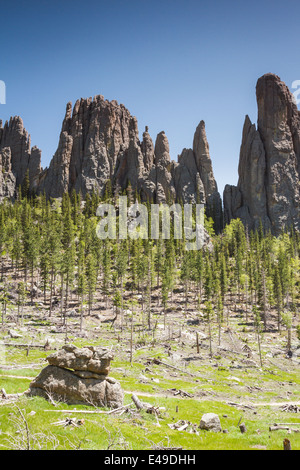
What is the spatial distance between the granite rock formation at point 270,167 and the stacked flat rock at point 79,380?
157 m

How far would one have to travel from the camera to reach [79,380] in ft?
71.1

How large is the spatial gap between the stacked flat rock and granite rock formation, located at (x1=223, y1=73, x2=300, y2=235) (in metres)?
157

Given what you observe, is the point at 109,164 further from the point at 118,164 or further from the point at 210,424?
the point at 210,424

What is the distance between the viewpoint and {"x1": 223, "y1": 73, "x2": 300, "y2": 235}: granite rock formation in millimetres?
168125

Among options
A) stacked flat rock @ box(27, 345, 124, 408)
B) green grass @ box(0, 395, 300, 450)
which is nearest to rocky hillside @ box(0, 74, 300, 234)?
stacked flat rock @ box(27, 345, 124, 408)

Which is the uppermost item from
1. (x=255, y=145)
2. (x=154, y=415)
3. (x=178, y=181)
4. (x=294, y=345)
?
(x=255, y=145)

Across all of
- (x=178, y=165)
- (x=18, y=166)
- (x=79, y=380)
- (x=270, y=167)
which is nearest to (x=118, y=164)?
(x=178, y=165)

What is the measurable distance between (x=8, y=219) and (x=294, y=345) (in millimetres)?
113440

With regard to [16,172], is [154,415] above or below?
below

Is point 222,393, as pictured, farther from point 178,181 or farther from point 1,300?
point 178,181

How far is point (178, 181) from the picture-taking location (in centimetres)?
18262

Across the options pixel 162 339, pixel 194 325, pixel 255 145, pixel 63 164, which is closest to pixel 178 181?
pixel 255 145

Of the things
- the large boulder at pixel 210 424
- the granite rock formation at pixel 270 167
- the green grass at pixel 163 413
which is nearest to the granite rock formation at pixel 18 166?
the granite rock formation at pixel 270 167

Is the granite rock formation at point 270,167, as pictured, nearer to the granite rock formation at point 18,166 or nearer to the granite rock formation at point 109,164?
the granite rock formation at point 109,164
